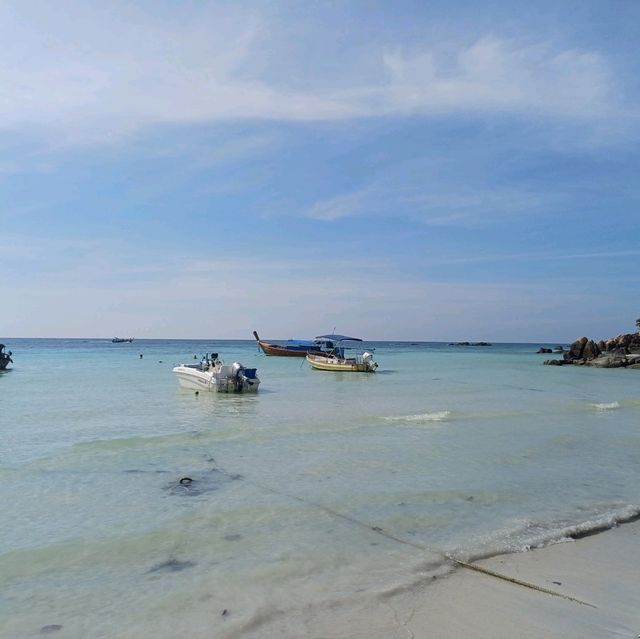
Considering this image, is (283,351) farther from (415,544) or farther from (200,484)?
(415,544)

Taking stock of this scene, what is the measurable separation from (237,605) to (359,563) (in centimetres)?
173

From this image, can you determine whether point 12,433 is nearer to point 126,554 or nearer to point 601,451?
point 126,554

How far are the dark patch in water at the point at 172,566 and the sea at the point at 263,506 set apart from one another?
3 cm

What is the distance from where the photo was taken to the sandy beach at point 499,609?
5090 millimetres

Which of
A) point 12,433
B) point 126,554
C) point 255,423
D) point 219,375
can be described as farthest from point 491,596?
point 219,375

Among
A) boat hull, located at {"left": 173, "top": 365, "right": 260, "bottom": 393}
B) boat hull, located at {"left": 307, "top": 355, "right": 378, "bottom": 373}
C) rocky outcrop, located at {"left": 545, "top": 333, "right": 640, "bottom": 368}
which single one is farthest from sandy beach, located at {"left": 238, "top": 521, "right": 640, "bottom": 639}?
rocky outcrop, located at {"left": 545, "top": 333, "right": 640, "bottom": 368}

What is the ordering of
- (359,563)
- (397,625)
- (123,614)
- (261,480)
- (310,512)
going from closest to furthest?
(397,625) < (123,614) < (359,563) < (310,512) < (261,480)

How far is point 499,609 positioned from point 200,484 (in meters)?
6.49

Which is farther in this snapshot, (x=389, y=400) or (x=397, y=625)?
(x=389, y=400)

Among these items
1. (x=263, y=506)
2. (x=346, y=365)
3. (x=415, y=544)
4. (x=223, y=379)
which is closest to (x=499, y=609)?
(x=415, y=544)

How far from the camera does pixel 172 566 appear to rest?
6.77m

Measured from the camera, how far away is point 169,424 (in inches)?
712

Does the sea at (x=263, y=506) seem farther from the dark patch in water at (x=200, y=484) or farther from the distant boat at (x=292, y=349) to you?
the distant boat at (x=292, y=349)

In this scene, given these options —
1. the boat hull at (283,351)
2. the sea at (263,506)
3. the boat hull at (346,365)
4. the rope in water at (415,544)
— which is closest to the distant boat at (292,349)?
the boat hull at (283,351)
